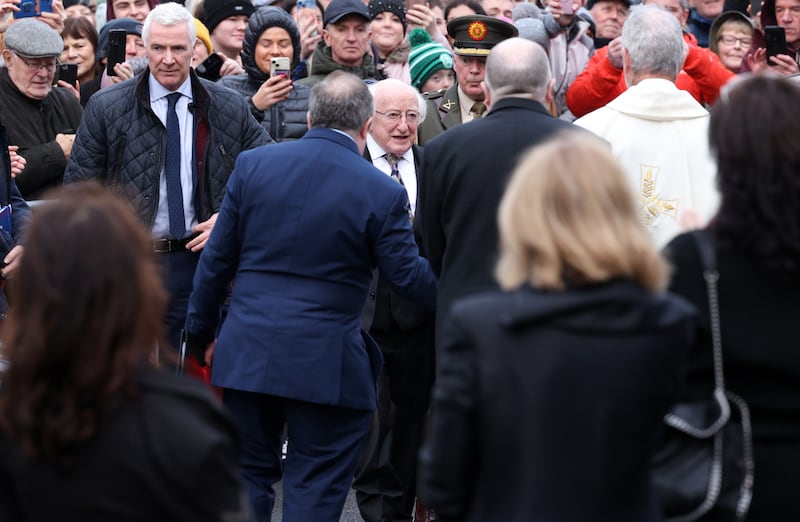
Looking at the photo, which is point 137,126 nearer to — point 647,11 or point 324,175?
point 324,175

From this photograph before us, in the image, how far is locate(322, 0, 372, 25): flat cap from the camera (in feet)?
26.7

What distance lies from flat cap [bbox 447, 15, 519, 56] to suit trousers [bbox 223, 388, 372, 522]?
9.93 ft

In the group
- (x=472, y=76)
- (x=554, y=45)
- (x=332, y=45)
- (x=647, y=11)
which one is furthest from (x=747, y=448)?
(x=554, y=45)

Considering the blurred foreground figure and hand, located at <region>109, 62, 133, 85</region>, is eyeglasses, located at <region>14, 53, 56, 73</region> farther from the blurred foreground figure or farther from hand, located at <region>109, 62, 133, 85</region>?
the blurred foreground figure

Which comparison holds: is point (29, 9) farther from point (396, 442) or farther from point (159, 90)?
point (396, 442)

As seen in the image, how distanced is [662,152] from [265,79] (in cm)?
342

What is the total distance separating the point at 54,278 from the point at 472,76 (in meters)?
5.40

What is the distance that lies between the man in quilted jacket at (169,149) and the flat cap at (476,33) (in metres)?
1.70

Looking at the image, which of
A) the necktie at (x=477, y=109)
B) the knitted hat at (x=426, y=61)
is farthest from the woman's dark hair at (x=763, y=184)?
the knitted hat at (x=426, y=61)

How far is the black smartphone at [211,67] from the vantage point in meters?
8.93

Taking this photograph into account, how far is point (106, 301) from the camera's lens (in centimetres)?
259

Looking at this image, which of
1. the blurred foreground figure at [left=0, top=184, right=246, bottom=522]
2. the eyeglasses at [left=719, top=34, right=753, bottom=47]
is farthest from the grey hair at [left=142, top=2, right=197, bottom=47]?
the blurred foreground figure at [left=0, top=184, right=246, bottom=522]

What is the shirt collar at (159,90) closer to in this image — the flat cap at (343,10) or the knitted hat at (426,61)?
the flat cap at (343,10)

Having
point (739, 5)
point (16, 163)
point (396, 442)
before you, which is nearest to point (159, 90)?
point (16, 163)
